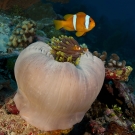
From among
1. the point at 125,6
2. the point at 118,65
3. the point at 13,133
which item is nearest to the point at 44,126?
the point at 13,133

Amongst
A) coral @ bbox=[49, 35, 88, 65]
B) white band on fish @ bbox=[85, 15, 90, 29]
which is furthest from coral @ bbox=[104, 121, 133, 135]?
white band on fish @ bbox=[85, 15, 90, 29]

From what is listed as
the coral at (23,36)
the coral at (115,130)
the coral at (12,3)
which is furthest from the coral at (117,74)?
the coral at (12,3)

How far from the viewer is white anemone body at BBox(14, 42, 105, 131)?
6.66 ft

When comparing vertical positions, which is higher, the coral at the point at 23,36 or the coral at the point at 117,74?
the coral at the point at 117,74

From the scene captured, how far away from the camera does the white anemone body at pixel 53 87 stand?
203cm

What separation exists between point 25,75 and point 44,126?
2.15ft

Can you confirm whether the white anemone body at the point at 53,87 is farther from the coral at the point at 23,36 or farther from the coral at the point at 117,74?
the coral at the point at 23,36

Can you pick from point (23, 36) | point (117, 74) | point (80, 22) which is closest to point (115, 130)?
point (117, 74)

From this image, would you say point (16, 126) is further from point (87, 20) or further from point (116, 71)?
point (116, 71)

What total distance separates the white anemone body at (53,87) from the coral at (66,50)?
0.34 feet

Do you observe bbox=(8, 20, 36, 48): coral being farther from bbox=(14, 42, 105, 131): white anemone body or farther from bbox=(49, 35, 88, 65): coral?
bbox=(14, 42, 105, 131): white anemone body

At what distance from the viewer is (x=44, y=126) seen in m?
2.32

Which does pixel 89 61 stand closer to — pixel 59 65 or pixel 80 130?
pixel 59 65

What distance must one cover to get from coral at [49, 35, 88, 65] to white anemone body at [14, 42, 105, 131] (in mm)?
104
